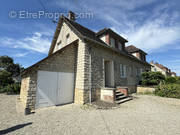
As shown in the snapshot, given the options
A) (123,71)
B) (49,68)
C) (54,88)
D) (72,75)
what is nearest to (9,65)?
A: (49,68)

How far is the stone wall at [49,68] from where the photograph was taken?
4.71 metres

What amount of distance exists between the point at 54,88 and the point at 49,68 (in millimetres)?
1365

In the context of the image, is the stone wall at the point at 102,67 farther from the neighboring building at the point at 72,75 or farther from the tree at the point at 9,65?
the tree at the point at 9,65

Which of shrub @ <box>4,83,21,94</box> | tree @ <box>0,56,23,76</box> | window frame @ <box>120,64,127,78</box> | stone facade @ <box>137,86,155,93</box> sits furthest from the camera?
tree @ <box>0,56,23,76</box>

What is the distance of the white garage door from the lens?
5.10m

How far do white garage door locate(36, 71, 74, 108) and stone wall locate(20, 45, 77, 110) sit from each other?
0.83 ft

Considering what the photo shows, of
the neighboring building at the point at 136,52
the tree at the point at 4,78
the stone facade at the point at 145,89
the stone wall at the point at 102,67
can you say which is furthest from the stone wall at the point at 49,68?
the neighboring building at the point at 136,52

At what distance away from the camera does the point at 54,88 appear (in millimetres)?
5668

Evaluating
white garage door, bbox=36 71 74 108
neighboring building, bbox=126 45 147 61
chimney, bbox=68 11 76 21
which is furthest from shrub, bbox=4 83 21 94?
neighboring building, bbox=126 45 147 61

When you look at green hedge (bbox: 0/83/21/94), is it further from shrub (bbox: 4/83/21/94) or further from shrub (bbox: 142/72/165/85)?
shrub (bbox: 142/72/165/85)

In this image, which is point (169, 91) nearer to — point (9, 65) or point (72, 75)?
point (72, 75)

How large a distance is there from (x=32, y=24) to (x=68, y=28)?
3145 millimetres

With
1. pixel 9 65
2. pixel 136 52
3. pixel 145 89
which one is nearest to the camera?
pixel 145 89

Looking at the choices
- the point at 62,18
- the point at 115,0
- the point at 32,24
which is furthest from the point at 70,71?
the point at 62,18
